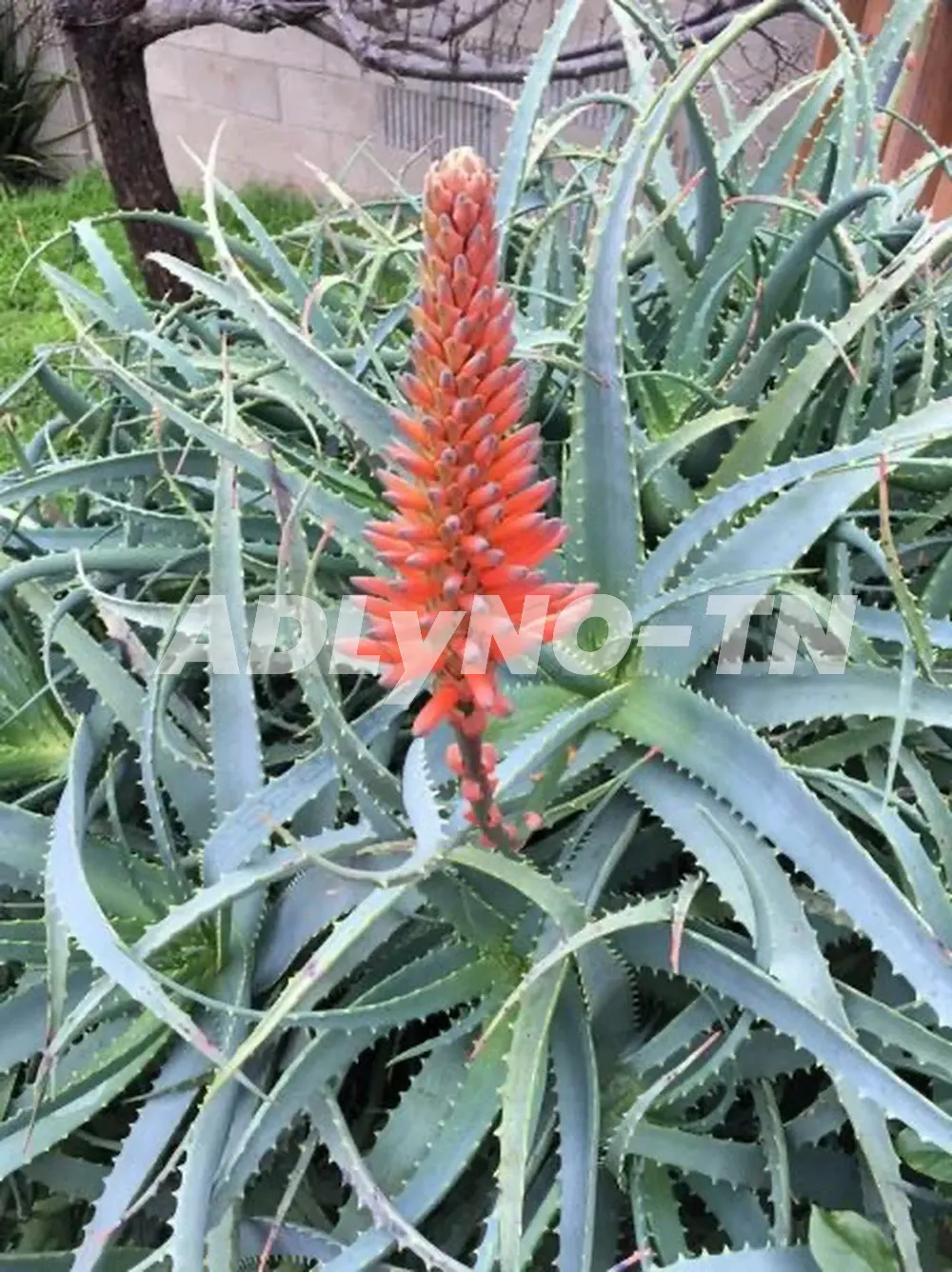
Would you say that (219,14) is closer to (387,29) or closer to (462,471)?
(387,29)

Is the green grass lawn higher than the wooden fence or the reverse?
the reverse

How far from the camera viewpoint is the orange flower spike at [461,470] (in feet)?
1.39

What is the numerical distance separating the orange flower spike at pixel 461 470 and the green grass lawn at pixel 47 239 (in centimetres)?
198

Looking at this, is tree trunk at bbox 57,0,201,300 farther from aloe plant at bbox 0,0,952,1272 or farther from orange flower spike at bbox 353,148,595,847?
orange flower spike at bbox 353,148,595,847

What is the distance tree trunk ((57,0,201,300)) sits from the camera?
79.9 inches

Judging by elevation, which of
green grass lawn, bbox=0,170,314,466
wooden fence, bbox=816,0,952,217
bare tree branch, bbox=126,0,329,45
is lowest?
green grass lawn, bbox=0,170,314,466

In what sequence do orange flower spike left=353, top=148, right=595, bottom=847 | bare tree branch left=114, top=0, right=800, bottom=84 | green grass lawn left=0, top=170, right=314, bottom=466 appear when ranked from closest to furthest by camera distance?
1. orange flower spike left=353, top=148, right=595, bottom=847
2. bare tree branch left=114, top=0, right=800, bottom=84
3. green grass lawn left=0, top=170, right=314, bottom=466

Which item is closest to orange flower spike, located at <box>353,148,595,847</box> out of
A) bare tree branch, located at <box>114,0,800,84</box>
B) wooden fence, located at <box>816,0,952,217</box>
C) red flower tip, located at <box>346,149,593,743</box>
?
red flower tip, located at <box>346,149,593,743</box>

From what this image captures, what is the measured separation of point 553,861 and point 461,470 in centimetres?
34

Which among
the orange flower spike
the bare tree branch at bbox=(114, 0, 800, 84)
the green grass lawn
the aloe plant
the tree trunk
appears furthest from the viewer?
the green grass lawn

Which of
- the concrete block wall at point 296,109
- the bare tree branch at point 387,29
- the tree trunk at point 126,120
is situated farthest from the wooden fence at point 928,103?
the concrete block wall at point 296,109

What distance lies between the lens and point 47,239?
2.78 m

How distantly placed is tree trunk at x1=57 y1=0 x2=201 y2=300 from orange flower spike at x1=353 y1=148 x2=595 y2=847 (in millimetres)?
1743

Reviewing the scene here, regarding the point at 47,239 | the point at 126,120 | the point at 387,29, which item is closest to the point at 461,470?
the point at 387,29
